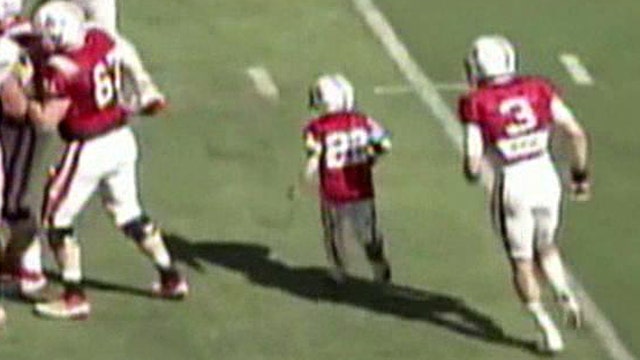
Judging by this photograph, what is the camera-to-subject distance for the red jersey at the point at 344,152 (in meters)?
15.3

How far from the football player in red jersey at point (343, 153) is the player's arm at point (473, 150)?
0.81m

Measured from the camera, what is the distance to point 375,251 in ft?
51.5

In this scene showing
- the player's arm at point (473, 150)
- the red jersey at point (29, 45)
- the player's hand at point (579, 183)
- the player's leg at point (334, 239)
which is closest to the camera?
the player's arm at point (473, 150)

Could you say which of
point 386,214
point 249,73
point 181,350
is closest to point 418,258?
point 386,214

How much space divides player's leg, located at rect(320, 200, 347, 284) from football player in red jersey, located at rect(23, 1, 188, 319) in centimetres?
92

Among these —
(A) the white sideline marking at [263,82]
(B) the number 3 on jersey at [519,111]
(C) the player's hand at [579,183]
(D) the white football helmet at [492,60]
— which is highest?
(D) the white football helmet at [492,60]

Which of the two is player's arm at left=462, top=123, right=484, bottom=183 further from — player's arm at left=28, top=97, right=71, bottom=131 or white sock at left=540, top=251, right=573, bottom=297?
player's arm at left=28, top=97, right=71, bottom=131

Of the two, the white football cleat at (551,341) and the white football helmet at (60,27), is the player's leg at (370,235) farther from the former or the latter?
the white football helmet at (60,27)

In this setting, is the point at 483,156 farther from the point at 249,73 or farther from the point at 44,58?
the point at 249,73

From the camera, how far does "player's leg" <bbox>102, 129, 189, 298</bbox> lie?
1521 cm

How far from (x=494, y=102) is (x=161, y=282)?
227 centimetres

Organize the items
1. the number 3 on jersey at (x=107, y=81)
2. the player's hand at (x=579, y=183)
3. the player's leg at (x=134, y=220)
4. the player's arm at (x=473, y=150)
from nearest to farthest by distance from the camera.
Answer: the player's arm at (x=473, y=150)
the player's hand at (x=579, y=183)
the number 3 on jersey at (x=107, y=81)
the player's leg at (x=134, y=220)

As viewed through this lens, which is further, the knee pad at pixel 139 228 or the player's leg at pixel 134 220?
the knee pad at pixel 139 228

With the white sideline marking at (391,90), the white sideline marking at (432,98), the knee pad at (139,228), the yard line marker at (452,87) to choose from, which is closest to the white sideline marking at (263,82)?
the white sideline marking at (391,90)
